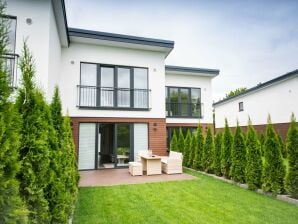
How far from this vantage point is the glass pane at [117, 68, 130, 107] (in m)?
11.3

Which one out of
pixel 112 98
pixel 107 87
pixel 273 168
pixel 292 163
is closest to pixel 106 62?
pixel 107 87

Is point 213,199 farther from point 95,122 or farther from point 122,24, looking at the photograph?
point 122,24

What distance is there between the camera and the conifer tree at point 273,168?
597 cm

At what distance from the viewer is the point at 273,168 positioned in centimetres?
612

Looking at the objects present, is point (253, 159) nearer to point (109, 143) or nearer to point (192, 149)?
point (192, 149)

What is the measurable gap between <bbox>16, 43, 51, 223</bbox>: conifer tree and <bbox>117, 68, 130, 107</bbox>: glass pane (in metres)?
8.15

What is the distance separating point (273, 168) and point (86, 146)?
323 inches

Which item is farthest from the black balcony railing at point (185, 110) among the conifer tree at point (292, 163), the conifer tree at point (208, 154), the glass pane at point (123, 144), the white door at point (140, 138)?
the conifer tree at point (292, 163)

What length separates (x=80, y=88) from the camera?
10641 mm

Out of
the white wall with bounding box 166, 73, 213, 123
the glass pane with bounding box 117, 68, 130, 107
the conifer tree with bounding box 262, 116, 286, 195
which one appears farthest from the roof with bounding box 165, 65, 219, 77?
the conifer tree with bounding box 262, 116, 286, 195

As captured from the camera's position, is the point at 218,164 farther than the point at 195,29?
No

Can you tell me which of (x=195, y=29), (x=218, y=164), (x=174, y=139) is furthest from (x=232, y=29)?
(x=218, y=164)

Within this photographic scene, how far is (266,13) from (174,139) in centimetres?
906

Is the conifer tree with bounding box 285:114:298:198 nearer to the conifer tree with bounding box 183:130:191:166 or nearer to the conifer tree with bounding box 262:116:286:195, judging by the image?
the conifer tree with bounding box 262:116:286:195
